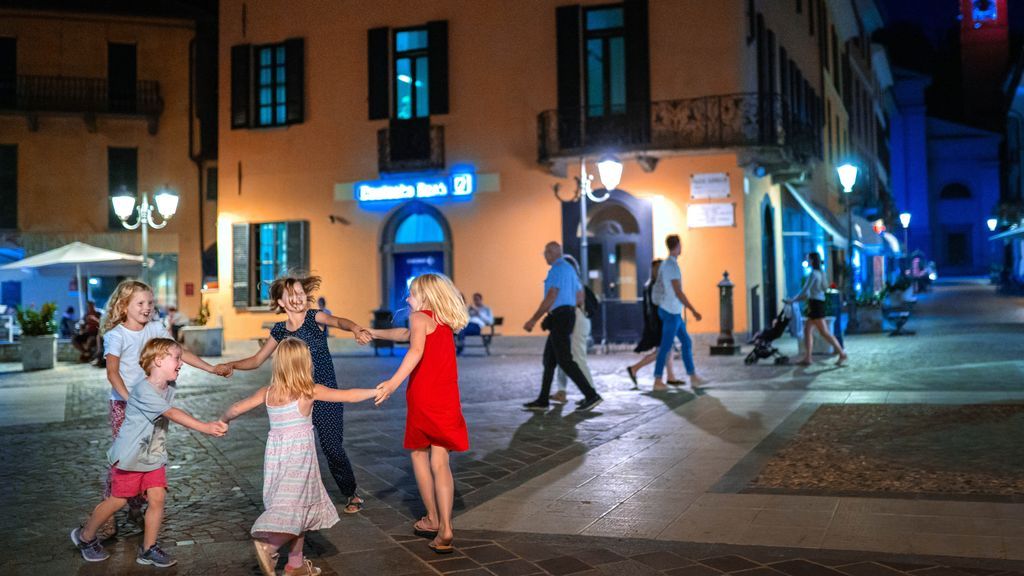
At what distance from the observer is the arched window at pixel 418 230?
22.7m

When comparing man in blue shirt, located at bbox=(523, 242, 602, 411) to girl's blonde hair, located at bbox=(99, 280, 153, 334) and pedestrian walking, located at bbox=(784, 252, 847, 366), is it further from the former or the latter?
pedestrian walking, located at bbox=(784, 252, 847, 366)

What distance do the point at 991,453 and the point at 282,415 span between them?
517 centimetres

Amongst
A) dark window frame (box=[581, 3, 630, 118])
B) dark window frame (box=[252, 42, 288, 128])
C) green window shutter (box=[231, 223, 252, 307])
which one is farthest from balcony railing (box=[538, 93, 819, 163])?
green window shutter (box=[231, 223, 252, 307])

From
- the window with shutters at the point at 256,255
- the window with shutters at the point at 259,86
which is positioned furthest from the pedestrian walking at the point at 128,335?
the window with shutters at the point at 259,86

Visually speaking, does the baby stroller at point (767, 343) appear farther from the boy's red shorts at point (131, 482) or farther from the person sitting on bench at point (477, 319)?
the boy's red shorts at point (131, 482)

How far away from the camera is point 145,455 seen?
5164 millimetres

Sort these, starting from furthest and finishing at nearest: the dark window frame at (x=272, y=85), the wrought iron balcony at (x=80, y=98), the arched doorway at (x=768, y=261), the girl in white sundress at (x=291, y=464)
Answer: the wrought iron balcony at (x=80, y=98) < the dark window frame at (x=272, y=85) < the arched doorway at (x=768, y=261) < the girl in white sundress at (x=291, y=464)

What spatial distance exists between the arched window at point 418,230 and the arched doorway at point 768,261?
7.07 m

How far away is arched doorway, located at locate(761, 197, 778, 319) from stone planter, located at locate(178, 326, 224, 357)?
37.7 feet

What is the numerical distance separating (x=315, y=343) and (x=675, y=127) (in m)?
15.3

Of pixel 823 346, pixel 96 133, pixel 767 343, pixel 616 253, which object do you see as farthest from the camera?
pixel 96 133

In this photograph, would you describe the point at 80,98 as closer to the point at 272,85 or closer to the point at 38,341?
the point at 272,85

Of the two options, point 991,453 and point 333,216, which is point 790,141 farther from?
point 991,453

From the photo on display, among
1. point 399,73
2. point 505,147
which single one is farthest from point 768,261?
point 399,73
